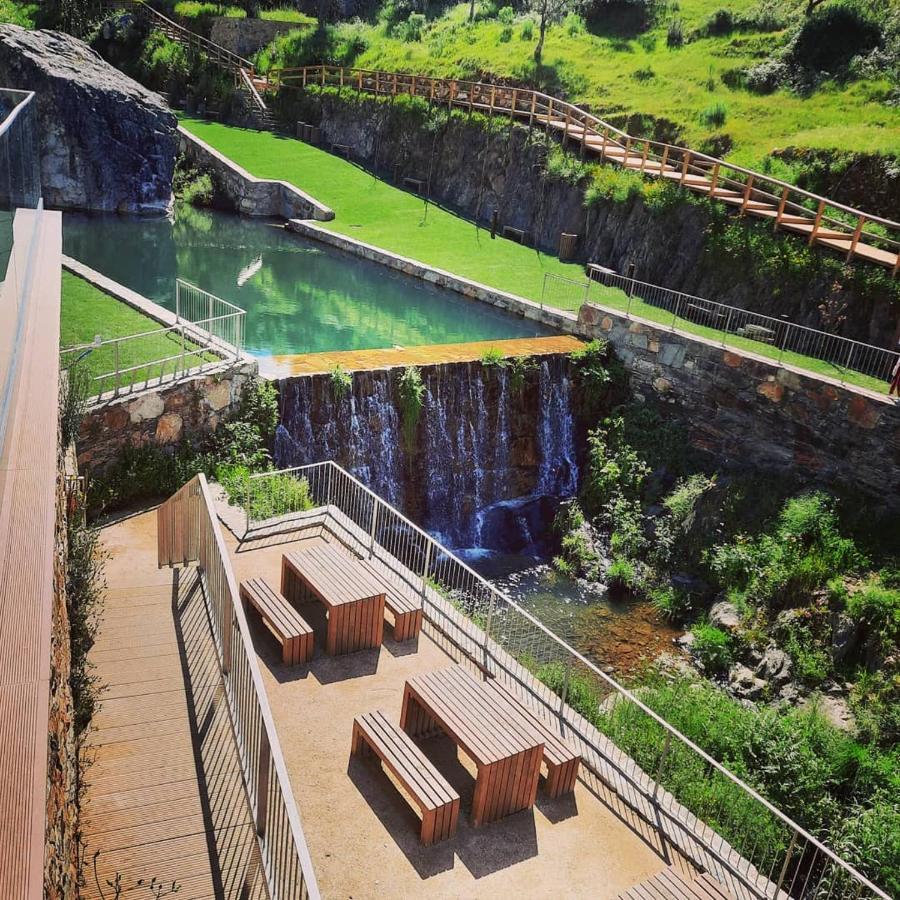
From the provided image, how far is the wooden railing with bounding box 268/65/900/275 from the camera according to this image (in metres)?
20.6

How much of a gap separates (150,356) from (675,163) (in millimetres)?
18812

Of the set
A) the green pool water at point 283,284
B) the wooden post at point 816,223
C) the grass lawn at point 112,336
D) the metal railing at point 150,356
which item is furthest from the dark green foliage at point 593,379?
the grass lawn at point 112,336

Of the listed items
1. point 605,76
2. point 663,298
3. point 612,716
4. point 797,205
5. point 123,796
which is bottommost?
point 612,716

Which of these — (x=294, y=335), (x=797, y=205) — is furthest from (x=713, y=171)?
A: (x=294, y=335)

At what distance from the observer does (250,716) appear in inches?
263

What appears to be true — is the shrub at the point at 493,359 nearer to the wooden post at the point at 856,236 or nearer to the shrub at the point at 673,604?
the shrub at the point at 673,604

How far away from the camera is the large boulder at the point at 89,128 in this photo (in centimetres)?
3123

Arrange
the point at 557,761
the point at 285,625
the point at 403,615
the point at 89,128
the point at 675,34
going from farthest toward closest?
the point at 675,34 < the point at 89,128 < the point at 403,615 < the point at 285,625 < the point at 557,761

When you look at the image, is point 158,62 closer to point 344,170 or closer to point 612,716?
point 344,170

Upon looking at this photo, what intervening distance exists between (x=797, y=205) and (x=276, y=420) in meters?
15.4

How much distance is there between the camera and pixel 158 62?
1721 inches

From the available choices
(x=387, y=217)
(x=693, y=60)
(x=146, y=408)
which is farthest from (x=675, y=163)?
(x=146, y=408)

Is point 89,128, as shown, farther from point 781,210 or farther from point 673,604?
point 673,604

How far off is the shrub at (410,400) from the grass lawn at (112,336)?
4.02 metres
